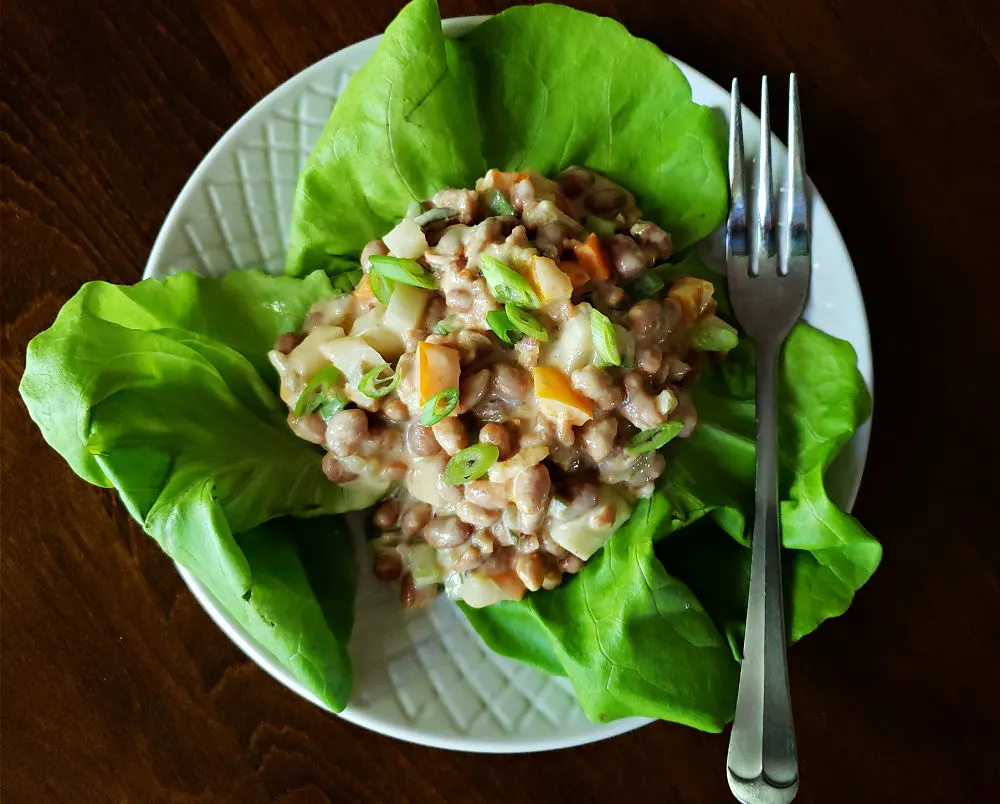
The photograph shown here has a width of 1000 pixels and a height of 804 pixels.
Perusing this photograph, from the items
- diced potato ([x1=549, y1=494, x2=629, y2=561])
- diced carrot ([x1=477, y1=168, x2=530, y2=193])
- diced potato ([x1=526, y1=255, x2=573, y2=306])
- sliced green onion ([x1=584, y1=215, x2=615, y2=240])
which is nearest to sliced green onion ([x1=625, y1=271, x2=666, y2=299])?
sliced green onion ([x1=584, y1=215, x2=615, y2=240])

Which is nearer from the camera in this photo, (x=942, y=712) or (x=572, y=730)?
(x=572, y=730)

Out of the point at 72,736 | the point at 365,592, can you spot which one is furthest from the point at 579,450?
the point at 72,736

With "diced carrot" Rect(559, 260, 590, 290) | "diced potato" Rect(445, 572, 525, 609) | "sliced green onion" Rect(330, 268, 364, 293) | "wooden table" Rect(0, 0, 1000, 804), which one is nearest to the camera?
"diced carrot" Rect(559, 260, 590, 290)

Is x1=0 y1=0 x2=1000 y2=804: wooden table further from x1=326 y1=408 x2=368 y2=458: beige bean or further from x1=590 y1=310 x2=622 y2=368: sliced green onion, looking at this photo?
x1=590 y1=310 x2=622 y2=368: sliced green onion

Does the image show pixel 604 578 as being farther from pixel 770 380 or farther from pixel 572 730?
pixel 770 380

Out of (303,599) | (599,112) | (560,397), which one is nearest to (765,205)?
(599,112)

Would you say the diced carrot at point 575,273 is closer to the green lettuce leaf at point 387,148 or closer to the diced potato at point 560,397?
the diced potato at point 560,397
